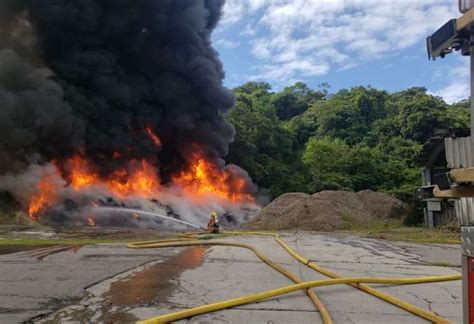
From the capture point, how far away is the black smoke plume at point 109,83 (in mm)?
22859

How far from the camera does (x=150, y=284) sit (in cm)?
638

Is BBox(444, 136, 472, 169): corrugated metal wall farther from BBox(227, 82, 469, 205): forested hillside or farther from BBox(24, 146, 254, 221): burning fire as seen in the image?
BBox(227, 82, 469, 205): forested hillside

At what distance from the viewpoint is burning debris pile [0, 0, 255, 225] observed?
22.2 m

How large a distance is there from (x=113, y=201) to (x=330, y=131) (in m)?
29.8

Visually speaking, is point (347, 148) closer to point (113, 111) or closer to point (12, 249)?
point (113, 111)

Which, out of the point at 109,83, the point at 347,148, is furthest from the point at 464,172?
the point at 347,148

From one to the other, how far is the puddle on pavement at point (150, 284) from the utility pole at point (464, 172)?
11.7ft

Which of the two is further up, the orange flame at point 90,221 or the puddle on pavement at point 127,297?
the orange flame at point 90,221

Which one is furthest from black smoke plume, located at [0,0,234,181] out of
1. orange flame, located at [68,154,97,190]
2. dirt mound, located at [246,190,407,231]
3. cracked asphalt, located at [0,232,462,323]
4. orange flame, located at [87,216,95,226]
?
cracked asphalt, located at [0,232,462,323]

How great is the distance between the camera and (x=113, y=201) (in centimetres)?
2411

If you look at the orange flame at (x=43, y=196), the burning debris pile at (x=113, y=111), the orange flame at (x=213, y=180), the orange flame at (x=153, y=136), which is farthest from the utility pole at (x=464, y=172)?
the orange flame at (x=213, y=180)

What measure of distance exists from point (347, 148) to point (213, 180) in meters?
14.0

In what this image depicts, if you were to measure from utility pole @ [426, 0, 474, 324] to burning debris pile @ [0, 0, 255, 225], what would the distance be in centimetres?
2068

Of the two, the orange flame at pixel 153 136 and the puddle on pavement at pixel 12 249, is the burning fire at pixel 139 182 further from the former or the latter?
the puddle on pavement at pixel 12 249
